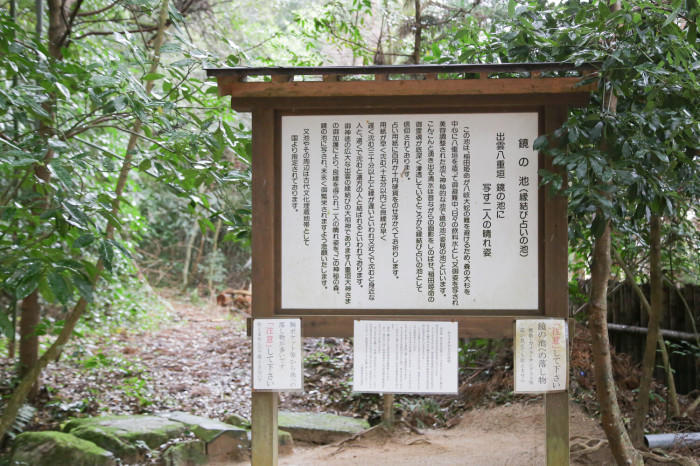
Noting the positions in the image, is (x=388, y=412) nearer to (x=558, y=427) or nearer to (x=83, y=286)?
(x=558, y=427)

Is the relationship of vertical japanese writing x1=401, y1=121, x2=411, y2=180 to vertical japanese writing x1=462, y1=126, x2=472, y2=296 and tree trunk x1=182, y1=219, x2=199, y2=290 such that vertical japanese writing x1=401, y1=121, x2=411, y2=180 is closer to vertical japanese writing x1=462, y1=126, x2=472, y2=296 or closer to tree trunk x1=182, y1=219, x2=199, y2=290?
vertical japanese writing x1=462, y1=126, x2=472, y2=296

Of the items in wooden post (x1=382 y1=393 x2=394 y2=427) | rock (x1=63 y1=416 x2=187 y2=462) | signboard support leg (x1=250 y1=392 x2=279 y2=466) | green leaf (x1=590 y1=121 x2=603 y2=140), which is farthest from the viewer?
wooden post (x1=382 y1=393 x2=394 y2=427)

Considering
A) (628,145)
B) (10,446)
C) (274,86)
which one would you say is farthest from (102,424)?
(628,145)

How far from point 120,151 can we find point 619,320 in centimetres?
637

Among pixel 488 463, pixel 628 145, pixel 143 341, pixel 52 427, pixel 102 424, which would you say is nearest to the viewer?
pixel 628 145

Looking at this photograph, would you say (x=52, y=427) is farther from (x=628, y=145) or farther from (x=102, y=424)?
(x=628, y=145)

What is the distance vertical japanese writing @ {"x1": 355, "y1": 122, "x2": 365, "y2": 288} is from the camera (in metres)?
3.20

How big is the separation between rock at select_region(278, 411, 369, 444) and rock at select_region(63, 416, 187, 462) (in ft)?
3.65

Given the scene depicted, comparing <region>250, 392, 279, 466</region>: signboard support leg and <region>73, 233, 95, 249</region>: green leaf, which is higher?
<region>73, 233, 95, 249</region>: green leaf

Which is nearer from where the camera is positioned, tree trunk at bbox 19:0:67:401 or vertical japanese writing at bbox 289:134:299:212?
vertical japanese writing at bbox 289:134:299:212

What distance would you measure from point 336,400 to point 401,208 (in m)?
4.81

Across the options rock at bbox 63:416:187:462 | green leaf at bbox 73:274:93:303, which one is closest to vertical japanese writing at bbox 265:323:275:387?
green leaf at bbox 73:274:93:303

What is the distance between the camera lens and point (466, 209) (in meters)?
3.18

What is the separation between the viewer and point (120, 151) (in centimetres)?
776
